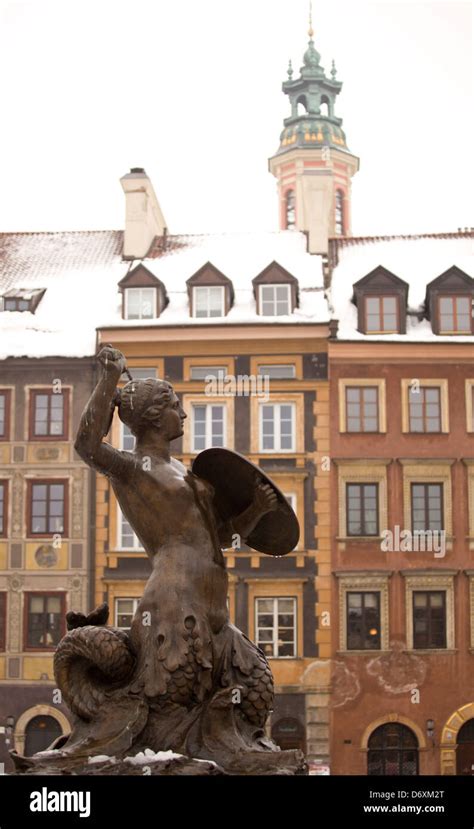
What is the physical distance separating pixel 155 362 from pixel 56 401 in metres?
2.59

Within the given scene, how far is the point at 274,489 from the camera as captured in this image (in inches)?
279

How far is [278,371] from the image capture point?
30.8 m

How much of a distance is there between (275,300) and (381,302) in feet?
8.62

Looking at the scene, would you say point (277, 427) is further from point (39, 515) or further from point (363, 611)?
point (39, 515)

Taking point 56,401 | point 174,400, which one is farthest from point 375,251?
point 174,400

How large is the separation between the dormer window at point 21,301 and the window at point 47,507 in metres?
4.81

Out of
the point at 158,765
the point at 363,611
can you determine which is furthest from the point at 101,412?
the point at 363,611

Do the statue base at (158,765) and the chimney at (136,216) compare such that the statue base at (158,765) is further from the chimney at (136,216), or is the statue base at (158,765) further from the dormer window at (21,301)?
the chimney at (136,216)

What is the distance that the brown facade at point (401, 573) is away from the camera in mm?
28984

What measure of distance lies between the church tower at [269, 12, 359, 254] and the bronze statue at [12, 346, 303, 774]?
56.8 meters

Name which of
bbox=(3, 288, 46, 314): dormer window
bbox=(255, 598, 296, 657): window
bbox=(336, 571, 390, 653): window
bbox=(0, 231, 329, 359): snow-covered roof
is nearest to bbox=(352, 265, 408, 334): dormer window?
bbox=(0, 231, 329, 359): snow-covered roof

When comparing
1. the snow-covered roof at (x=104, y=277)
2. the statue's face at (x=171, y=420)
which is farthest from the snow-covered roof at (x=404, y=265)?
the statue's face at (x=171, y=420)
